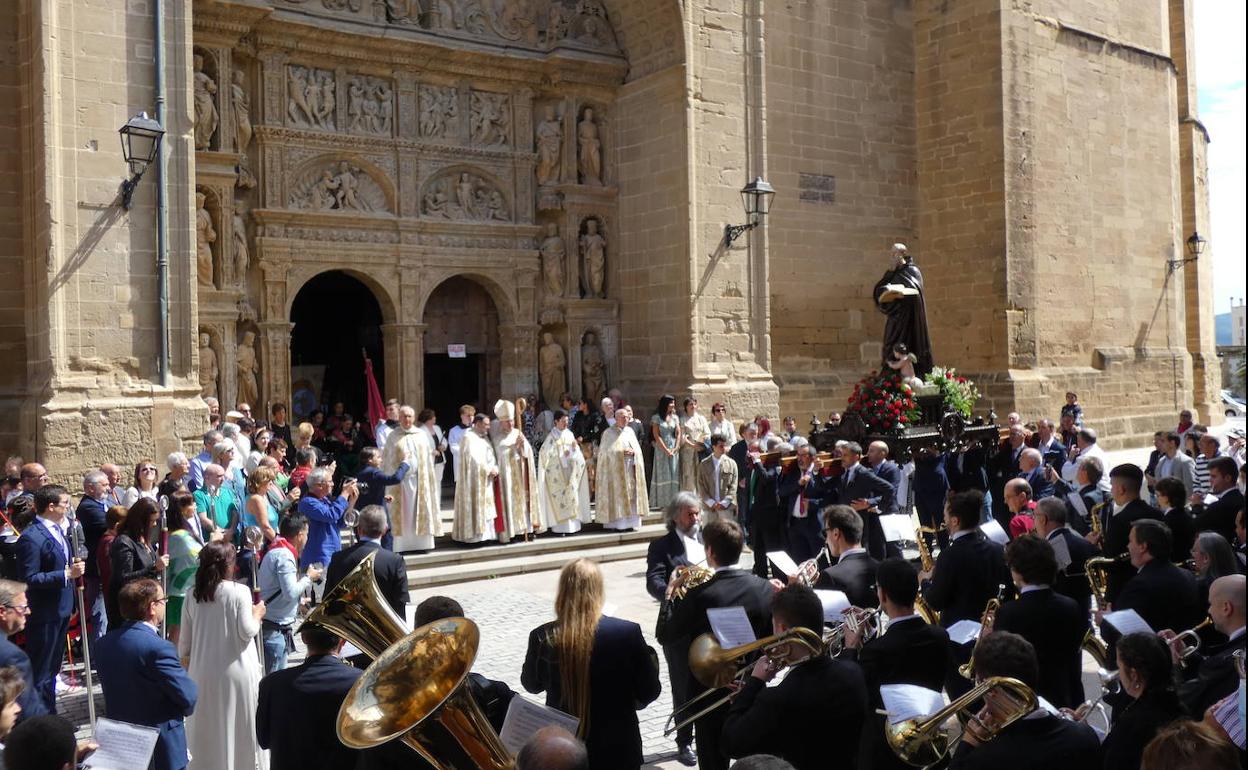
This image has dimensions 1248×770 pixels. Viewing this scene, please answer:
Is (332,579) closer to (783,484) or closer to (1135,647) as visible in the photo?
(1135,647)

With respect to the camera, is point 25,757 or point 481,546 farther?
point 481,546

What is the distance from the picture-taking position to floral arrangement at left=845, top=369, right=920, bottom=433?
536 inches

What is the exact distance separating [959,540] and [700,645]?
241 centimetres

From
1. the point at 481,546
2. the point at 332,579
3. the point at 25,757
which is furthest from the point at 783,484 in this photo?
the point at 25,757

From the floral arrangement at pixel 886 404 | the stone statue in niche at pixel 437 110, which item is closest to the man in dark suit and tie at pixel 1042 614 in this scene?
the floral arrangement at pixel 886 404

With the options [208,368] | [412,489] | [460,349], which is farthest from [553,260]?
[412,489]

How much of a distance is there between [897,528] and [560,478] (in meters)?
6.31

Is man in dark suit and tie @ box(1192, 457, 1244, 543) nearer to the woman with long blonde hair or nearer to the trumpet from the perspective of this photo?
the trumpet

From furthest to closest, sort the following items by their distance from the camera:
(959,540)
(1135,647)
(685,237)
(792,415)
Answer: (792,415), (685,237), (959,540), (1135,647)

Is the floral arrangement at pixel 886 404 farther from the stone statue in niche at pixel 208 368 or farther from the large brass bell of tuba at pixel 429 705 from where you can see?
the large brass bell of tuba at pixel 429 705

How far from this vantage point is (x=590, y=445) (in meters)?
15.0

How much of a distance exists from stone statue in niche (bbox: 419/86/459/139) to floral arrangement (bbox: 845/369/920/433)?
7631 mm

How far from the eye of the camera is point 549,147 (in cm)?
1759

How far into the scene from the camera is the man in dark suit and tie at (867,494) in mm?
10070
